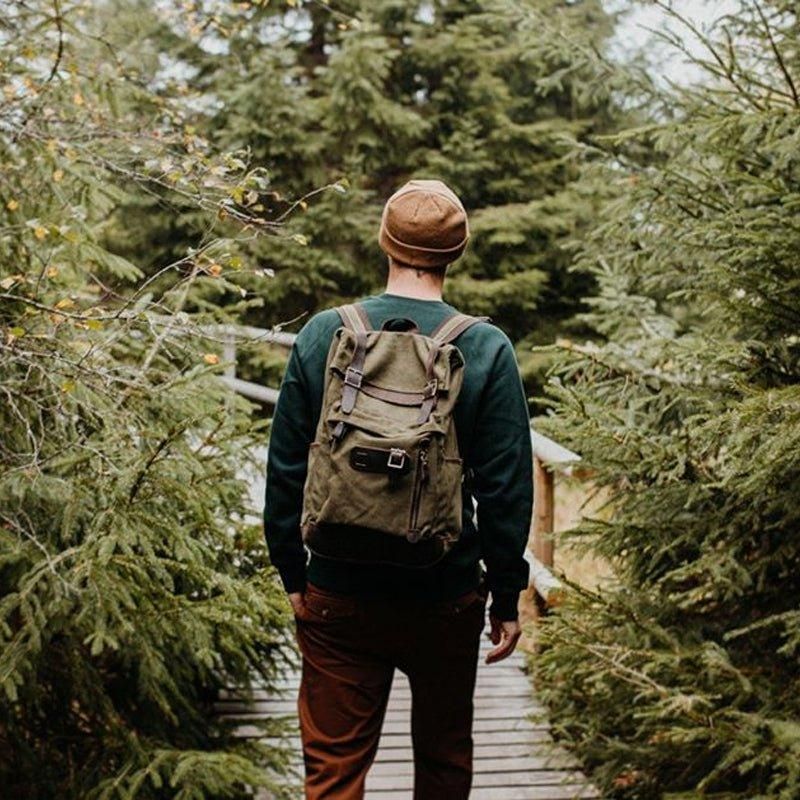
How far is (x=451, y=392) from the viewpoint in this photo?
2486mm

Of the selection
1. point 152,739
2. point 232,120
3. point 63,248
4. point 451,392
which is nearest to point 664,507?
point 451,392

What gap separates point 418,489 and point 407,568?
9.6 inches

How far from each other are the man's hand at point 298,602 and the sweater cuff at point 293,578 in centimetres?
1

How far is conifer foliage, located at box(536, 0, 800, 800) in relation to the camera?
10.7ft

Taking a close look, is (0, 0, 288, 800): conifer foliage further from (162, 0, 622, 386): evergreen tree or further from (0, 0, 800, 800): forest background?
→ (162, 0, 622, 386): evergreen tree

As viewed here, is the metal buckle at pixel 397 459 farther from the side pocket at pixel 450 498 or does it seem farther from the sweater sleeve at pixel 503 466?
the sweater sleeve at pixel 503 466

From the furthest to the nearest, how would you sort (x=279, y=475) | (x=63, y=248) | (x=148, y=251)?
(x=148, y=251)
(x=63, y=248)
(x=279, y=475)

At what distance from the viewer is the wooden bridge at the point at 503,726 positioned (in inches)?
181

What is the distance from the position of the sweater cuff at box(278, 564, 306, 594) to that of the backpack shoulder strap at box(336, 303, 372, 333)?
68 cm

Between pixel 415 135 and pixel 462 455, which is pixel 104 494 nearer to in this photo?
pixel 462 455

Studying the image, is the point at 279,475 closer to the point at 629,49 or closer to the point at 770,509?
the point at 770,509

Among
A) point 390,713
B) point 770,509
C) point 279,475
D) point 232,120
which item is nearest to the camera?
point 279,475

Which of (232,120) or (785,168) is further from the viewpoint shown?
(232,120)

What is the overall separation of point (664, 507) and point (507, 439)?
1.49 metres
